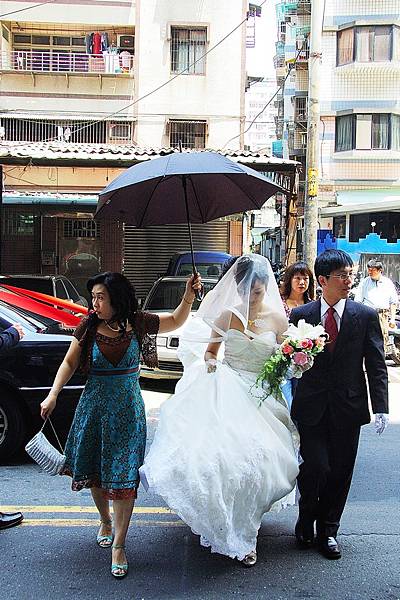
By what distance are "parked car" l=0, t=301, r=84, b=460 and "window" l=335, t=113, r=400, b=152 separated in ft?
58.5

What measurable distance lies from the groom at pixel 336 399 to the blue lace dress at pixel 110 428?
3.15 feet

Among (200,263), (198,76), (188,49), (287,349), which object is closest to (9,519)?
(287,349)

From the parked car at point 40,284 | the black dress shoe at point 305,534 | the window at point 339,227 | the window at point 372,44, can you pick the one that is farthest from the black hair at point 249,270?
the window at point 372,44

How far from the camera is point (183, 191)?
4.89 meters

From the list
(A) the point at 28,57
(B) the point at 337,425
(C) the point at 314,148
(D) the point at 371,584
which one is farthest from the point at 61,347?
(A) the point at 28,57

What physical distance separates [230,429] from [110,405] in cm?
67

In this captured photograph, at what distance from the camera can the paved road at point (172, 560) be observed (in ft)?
11.8

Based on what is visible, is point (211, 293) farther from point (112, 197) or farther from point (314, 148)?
point (314, 148)

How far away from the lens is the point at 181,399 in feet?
12.8

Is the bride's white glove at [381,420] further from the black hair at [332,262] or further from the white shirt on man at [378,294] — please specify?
the white shirt on man at [378,294]

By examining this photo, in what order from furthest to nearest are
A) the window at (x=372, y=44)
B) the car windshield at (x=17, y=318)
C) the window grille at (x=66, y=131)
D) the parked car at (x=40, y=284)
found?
the window at (x=372, y=44)
the window grille at (x=66, y=131)
the parked car at (x=40, y=284)
the car windshield at (x=17, y=318)

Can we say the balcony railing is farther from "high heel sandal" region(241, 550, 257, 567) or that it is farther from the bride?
"high heel sandal" region(241, 550, 257, 567)

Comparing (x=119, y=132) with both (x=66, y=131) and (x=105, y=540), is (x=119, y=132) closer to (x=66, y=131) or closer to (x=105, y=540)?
(x=66, y=131)

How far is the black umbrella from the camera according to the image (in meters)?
4.32
